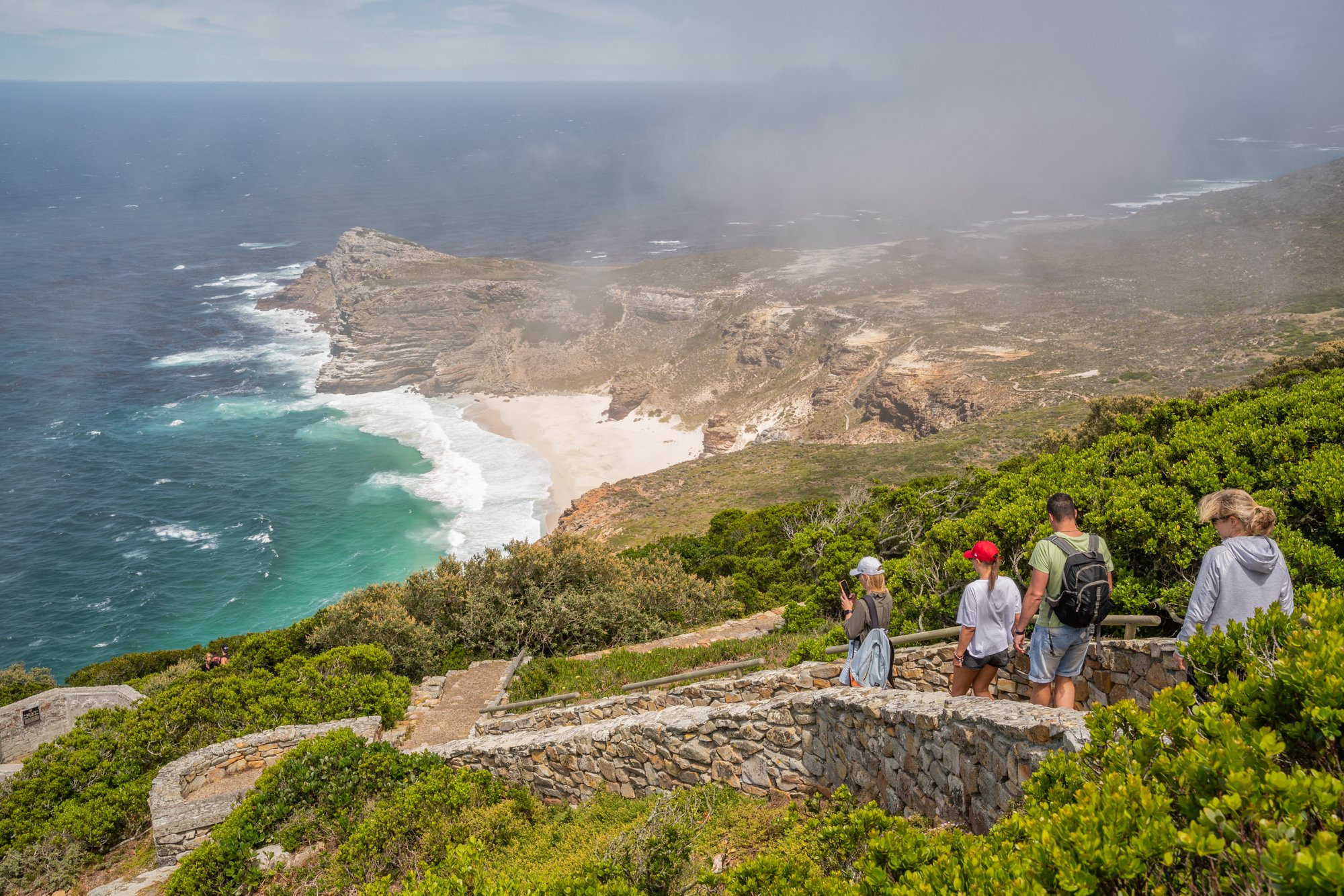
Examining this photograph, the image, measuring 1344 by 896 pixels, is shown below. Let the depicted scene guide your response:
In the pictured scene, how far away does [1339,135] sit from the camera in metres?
183

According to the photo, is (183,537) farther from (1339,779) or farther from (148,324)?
(1339,779)

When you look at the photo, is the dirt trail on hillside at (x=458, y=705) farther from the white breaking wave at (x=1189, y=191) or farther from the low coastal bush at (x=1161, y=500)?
the white breaking wave at (x=1189, y=191)

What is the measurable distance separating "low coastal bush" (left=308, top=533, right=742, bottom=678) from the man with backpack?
38.4ft

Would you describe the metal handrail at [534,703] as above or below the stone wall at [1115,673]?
below

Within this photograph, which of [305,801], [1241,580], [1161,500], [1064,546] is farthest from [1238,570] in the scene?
[305,801]

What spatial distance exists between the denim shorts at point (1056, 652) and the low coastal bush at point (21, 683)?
25.2 metres

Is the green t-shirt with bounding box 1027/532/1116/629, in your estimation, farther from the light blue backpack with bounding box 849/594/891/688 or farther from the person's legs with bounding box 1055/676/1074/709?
the light blue backpack with bounding box 849/594/891/688

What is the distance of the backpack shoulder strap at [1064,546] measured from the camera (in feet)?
20.5

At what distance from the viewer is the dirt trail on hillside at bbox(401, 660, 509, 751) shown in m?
13.1

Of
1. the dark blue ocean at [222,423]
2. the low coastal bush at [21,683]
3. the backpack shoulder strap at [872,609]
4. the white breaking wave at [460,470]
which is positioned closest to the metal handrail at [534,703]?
the backpack shoulder strap at [872,609]

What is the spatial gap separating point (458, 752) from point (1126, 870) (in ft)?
29.8

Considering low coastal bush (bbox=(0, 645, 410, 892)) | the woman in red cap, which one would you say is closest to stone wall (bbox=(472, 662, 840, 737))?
the woman in red cap

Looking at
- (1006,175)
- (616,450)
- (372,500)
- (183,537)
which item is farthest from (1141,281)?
(1006,175)

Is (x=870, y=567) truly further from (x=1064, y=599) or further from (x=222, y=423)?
(x=222, y=423)
